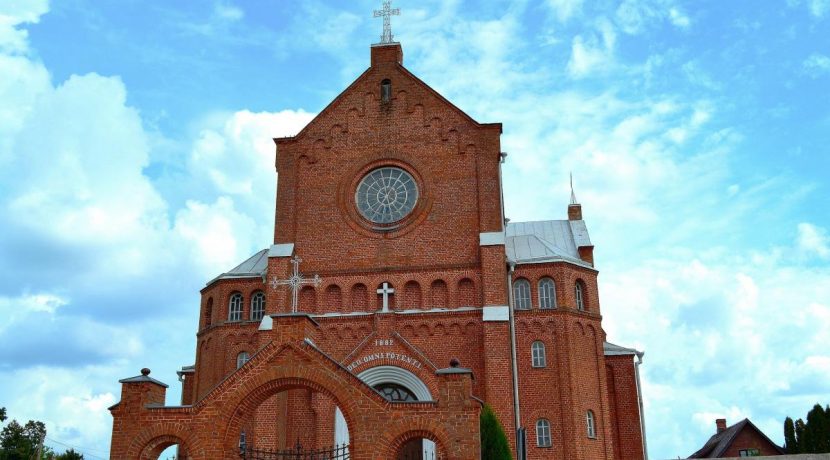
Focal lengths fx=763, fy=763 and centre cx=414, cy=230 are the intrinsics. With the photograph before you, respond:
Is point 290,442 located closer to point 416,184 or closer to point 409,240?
point 409,240

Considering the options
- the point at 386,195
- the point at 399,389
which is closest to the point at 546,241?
the point at 386,195

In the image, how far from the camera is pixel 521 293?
27.3 m

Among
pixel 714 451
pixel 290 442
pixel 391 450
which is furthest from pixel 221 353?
pixel 714 451

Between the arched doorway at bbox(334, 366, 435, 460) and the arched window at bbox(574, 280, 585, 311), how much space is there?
692 centimetres

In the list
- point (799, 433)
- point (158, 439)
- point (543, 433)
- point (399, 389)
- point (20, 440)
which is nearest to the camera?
point (158, 439)

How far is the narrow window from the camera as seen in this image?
2877 cm

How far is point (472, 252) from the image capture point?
85.2 feet

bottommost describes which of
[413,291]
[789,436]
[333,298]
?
[789,436]

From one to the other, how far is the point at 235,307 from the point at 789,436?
72.9 ft

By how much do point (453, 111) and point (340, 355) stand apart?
31.8 ft

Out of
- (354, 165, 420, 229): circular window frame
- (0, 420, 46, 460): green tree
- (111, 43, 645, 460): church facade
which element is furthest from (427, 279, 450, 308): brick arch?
(0, 420, 46, 460): green tree

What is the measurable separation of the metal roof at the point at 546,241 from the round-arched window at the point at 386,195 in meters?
4.32

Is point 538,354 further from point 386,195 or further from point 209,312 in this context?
point 209,312

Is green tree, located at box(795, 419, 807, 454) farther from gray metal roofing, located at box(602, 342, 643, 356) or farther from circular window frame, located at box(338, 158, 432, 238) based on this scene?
circular window frame, located at box(338, 158, 432, 238)
